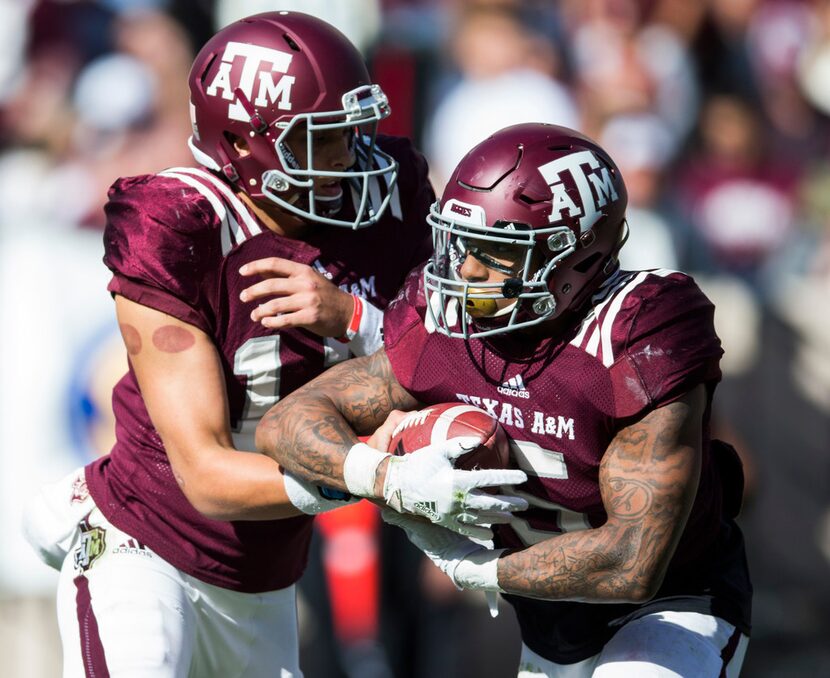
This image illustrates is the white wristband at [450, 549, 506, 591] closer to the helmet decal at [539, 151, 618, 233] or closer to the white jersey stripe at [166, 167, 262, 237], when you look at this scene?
the helmet decal at [539, 151, 618, 233]

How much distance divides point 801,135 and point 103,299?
412 cm

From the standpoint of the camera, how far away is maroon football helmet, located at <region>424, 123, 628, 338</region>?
3025 mm

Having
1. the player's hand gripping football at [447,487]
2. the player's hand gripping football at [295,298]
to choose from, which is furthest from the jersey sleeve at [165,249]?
the player's hand gripping football at [447,487]

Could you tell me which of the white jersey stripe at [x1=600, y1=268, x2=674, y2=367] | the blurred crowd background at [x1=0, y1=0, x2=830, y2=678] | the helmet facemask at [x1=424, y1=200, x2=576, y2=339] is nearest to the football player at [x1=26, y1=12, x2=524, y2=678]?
the helmet facemask at [x1=424, y1=200, x2=576, y2=339]

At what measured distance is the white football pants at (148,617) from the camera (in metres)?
3.25

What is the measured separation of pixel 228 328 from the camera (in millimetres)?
3414

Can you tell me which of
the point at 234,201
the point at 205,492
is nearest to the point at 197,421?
the point at 205,492

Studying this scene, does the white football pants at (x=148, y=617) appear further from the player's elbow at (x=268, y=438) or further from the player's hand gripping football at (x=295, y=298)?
the player's hand gripping football at (x=295, y=298)

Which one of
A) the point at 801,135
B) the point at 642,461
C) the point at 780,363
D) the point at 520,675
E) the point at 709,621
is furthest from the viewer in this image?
the point at 801,135

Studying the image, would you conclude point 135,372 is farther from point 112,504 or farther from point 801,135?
point 801,135

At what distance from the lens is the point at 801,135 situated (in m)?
7.54

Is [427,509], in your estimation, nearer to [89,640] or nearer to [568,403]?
[568,403]

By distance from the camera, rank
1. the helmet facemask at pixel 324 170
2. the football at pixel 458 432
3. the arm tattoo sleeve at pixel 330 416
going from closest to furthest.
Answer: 1. the football at pixel 458 432
2. the arm tattoo sleeve at pixel 330 416
3. the helmet facemask at pixel 324 170

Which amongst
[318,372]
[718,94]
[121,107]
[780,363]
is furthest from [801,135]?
[318,372]
